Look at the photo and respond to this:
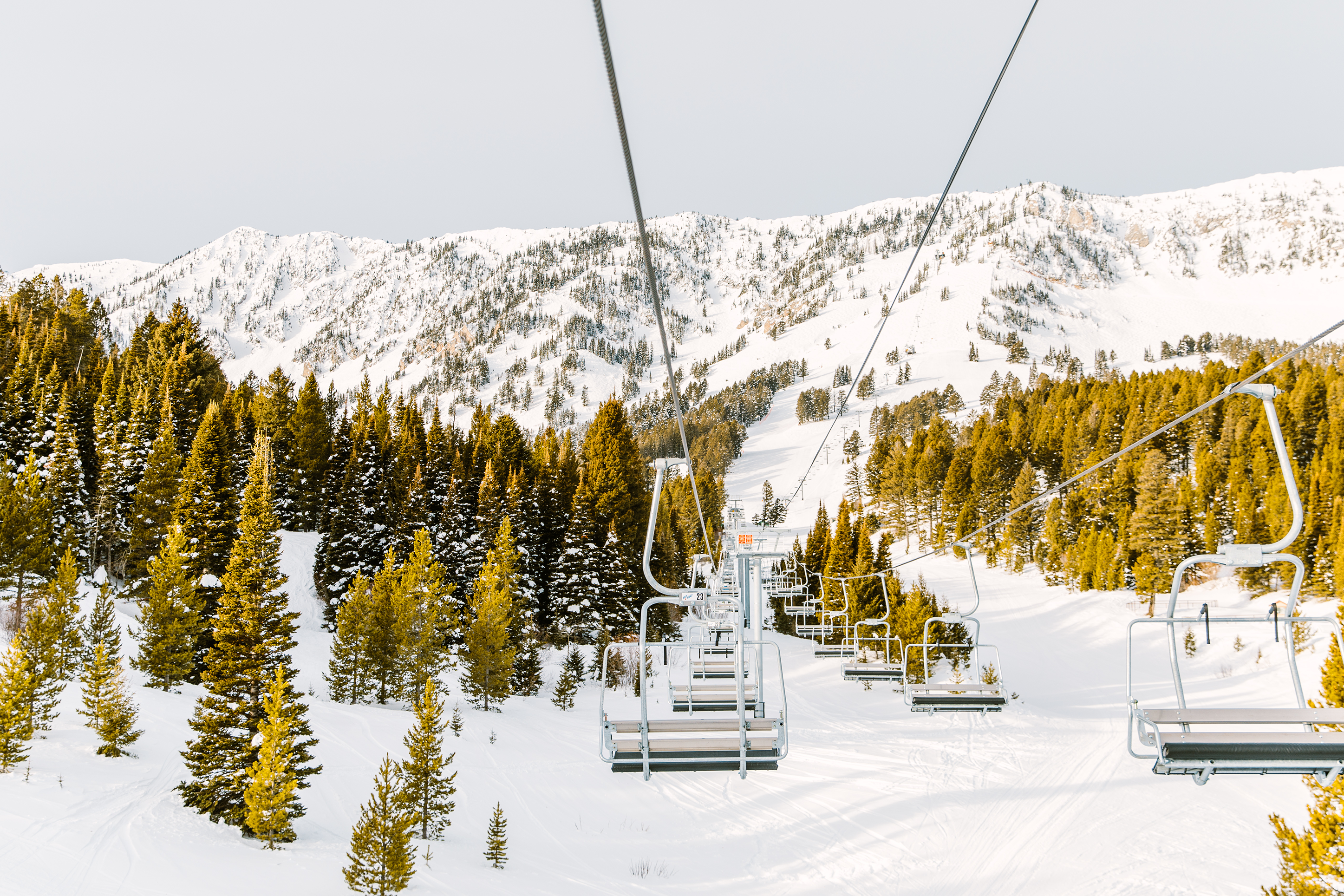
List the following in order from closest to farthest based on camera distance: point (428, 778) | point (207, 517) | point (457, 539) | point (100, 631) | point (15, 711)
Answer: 1. point (15, 711)
2. point (428, 778)
3. point (100, 631)
4. point (207, 517)
5. point (457, 539)

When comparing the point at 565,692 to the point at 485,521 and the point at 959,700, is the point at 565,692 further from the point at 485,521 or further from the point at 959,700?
the point at 959,700

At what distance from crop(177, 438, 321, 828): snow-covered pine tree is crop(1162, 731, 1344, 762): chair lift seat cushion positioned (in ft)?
72.0

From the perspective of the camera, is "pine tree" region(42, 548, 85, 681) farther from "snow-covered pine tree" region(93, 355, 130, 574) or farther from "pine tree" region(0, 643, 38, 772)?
"snow-covered pine tree" region(93, 355, 130, 574)

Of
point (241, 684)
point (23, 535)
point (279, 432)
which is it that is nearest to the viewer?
point (241, 684)

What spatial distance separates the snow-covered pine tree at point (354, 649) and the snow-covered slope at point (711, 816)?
1.13m

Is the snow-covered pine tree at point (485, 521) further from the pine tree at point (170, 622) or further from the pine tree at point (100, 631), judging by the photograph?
the pine tree at point (100, 631)

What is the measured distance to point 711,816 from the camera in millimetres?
24875

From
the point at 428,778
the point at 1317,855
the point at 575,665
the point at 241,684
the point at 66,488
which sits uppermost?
the point at 66,488

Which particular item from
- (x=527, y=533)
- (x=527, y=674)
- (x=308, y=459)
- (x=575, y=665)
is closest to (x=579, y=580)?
(x=527, y=533)

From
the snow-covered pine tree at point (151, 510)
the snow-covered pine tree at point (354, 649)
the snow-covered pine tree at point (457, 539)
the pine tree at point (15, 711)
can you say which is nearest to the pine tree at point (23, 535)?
the snow-covered pine tree at point (151, 510)

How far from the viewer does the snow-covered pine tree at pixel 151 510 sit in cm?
3900

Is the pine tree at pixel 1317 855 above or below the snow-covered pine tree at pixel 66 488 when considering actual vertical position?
below

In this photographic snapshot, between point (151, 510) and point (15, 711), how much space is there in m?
21.2

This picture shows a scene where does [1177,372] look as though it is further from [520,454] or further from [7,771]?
[7,771]
